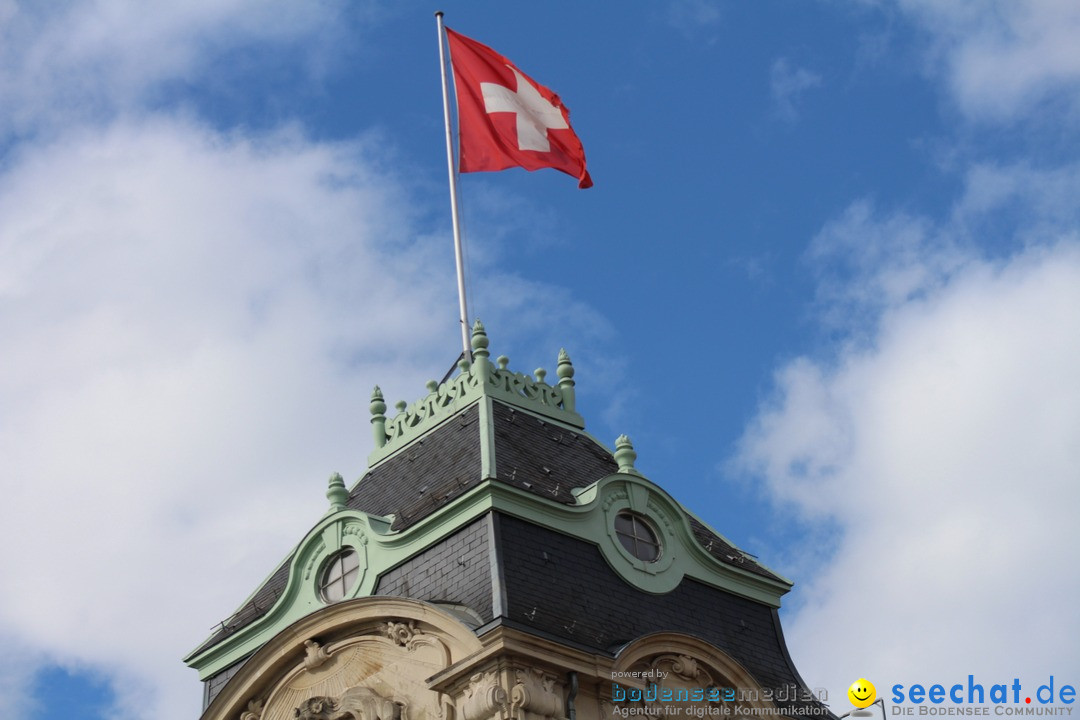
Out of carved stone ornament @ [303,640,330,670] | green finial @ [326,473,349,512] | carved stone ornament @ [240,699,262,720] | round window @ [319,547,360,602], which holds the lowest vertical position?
carved stone ornament @ [240,699,262,720]

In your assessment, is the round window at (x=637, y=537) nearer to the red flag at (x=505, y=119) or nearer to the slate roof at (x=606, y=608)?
the slate roof at (x=606, y=608)

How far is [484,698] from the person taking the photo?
31641mm

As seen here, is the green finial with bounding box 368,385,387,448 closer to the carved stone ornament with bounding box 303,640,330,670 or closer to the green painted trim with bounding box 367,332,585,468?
the green painted trim with bounding box 367,332,585,468

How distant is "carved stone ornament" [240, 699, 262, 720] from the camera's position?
1383 inches

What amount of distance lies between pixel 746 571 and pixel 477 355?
→ 6831mm

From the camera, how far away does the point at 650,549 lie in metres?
36.4

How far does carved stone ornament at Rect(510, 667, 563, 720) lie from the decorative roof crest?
7.35m

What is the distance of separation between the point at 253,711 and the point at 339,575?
2.94m

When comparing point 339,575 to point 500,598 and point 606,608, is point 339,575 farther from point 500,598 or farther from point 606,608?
point 606,608

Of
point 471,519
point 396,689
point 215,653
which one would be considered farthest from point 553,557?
point 215,653

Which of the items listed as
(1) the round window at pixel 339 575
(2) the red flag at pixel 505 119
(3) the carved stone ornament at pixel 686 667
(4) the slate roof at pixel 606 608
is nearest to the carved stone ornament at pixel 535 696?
(4) the slate roof at pixel 606 608

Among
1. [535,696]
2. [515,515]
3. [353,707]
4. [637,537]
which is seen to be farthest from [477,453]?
[535,696]

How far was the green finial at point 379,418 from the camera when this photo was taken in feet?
131

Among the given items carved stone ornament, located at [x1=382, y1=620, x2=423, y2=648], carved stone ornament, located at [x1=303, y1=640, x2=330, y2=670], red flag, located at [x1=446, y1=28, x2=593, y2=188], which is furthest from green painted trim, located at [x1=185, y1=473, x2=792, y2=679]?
red flag, located at [x1=446, y1=28, x2=593, y2=188]
